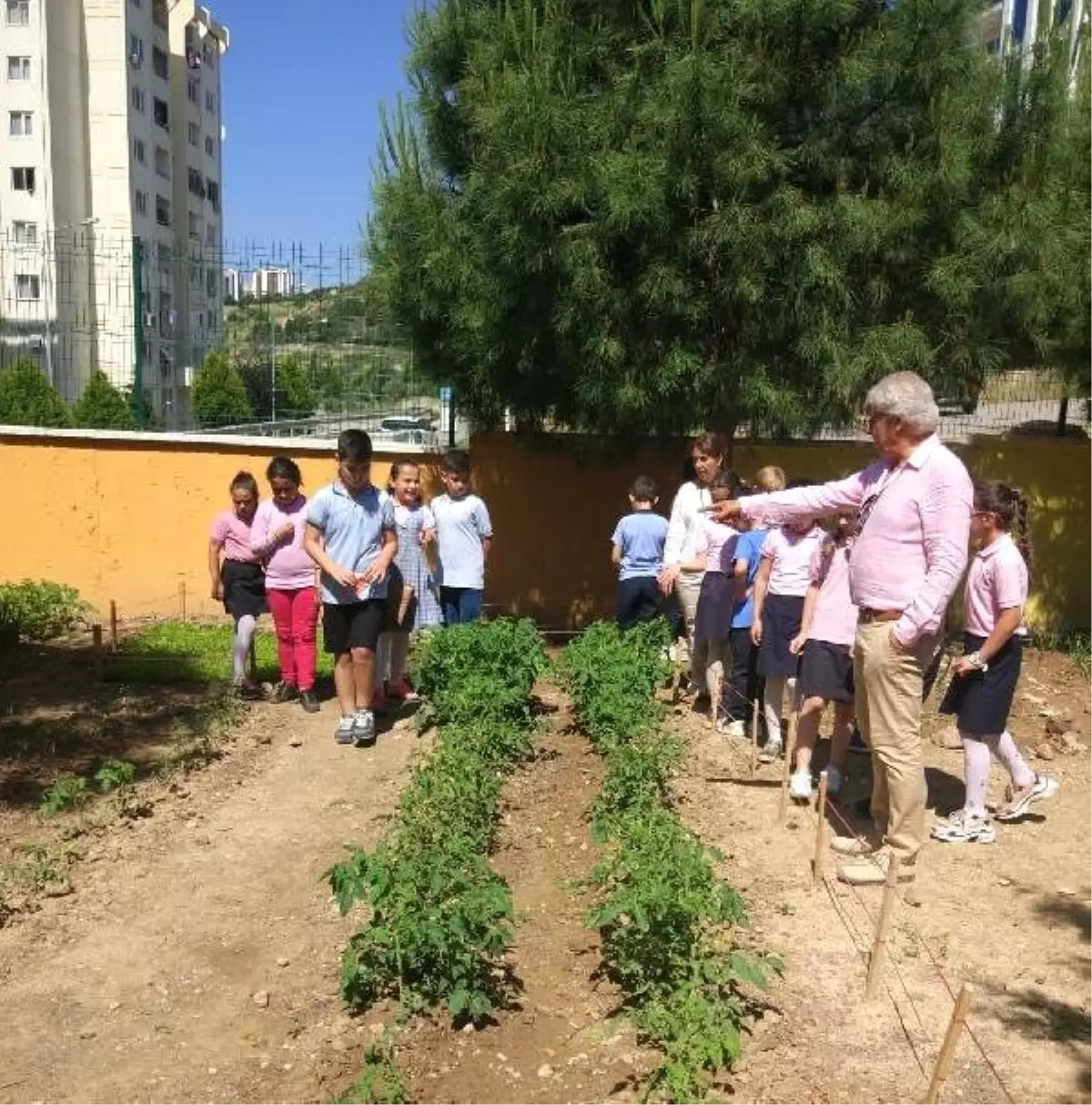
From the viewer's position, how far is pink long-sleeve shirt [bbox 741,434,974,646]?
13.2 feet

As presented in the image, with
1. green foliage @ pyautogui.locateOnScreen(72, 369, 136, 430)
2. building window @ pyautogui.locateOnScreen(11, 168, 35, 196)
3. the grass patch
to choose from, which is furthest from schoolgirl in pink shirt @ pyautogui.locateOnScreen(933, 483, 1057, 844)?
building window @ pyautogui.locateOnScreen(11, 168, 35, 196)

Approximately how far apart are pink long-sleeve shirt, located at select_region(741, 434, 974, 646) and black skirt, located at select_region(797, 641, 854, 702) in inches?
36.5

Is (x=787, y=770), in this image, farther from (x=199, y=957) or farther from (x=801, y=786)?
(x=199, y=957)

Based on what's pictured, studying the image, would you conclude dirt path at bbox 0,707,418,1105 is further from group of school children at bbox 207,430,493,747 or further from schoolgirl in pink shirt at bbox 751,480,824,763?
schoolgirl in pink shirt at bbox 751,480,824,763

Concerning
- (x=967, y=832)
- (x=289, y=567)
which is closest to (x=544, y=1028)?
(x=967, y=832)

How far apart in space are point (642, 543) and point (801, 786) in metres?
2.39

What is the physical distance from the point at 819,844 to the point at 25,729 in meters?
4.77

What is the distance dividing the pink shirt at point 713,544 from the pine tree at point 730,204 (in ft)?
4.42

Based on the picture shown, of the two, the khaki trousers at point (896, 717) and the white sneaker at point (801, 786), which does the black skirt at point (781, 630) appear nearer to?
the white sneaker at point (801, 786)

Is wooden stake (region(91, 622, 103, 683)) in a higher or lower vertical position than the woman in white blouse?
lower

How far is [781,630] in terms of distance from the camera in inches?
231

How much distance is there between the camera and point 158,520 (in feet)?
33.0

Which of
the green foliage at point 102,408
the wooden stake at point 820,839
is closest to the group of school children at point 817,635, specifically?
the wooden stake at point 820,839

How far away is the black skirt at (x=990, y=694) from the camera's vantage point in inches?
198
